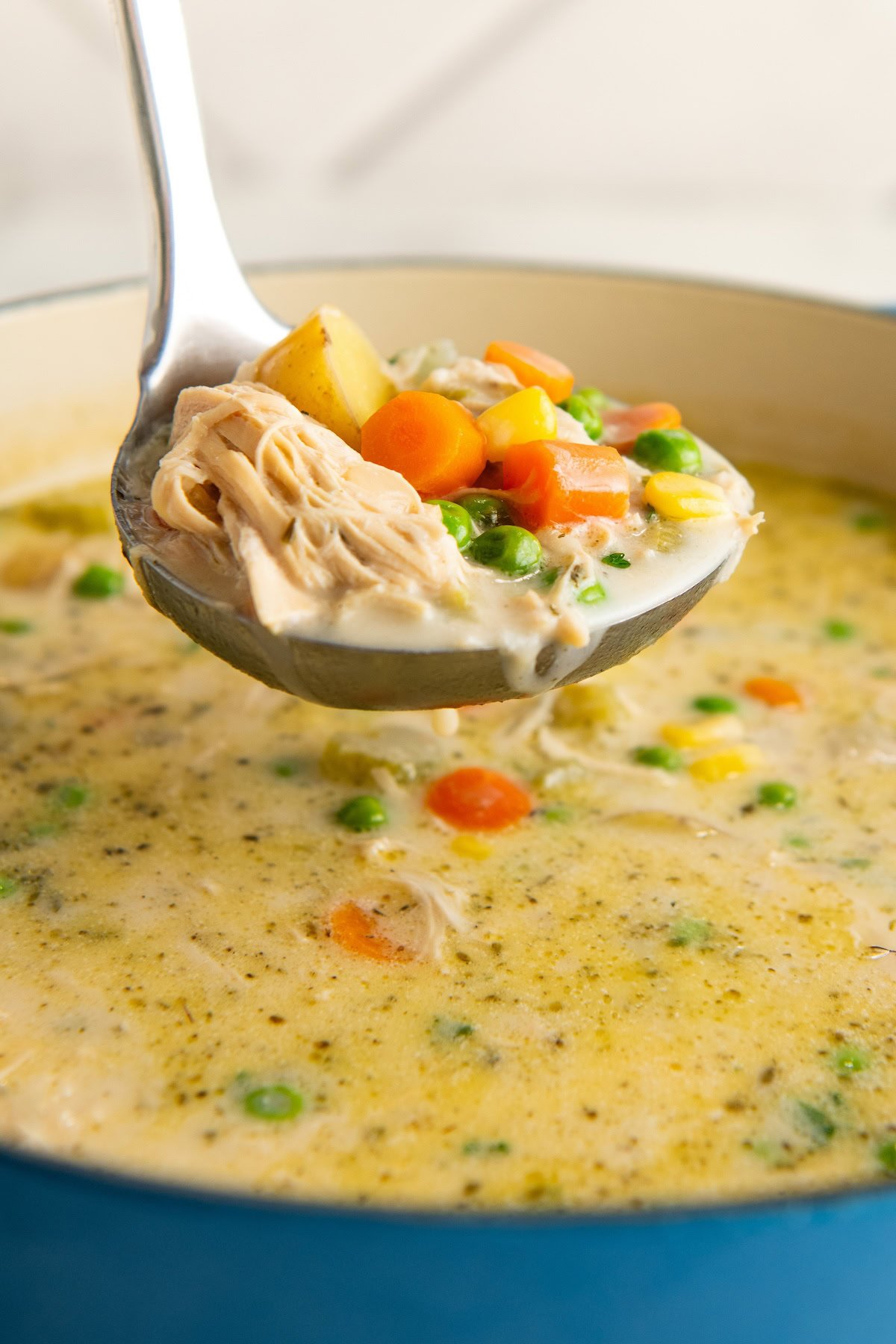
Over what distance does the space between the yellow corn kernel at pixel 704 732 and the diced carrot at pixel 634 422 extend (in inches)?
22.8

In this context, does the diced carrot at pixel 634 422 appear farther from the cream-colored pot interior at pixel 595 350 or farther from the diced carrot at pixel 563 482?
the cream-colored pot interior at pixel 595 350

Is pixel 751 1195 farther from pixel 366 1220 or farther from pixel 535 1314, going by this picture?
pixel 366 1220

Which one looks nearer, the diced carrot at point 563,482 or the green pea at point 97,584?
the diced carrot at point 563,482

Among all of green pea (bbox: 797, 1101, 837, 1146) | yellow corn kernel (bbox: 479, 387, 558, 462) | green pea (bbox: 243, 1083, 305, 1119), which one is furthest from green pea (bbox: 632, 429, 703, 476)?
green pea (bbox: 243, 1083, 305, 1119)

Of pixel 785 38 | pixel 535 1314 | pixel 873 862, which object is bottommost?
pixel 873 862

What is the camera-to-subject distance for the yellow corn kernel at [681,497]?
2125 millimetres

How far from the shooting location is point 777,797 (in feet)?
8.13

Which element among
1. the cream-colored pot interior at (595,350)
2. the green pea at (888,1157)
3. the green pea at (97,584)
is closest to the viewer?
the green pea at (888,1157)

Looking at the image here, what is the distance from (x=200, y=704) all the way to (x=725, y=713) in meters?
1.04

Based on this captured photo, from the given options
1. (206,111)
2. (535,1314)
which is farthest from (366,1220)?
(206,111)

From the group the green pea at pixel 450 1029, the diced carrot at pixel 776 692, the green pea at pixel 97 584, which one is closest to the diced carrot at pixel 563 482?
the green pea at pixel 450 1029

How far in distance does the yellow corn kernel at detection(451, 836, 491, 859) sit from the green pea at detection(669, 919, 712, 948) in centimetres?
34

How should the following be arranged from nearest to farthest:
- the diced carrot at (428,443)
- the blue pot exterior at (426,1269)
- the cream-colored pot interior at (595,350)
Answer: the blue pot exterior at (426,1269) → the diced carrot at (428,443) → the cream-colored pot interior at (595,350)

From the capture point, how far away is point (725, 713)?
273cm
